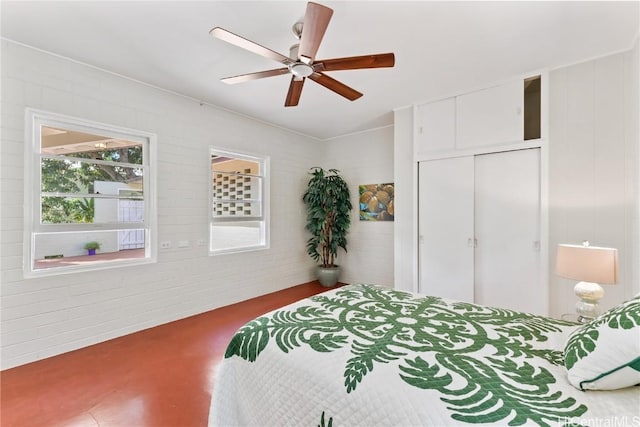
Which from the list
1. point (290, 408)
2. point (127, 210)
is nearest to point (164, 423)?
point (290, 408)

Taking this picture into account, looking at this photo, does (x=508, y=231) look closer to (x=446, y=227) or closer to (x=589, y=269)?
(x=446, y=227)

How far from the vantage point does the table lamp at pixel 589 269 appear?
6.22 feet

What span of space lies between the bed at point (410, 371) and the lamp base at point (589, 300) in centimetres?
75

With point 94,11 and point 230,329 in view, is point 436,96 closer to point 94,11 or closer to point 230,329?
point 94,11

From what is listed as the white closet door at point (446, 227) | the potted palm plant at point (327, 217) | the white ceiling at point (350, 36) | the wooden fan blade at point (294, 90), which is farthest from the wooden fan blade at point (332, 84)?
the potted palm plant at point (327, 217)

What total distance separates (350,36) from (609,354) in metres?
2.44

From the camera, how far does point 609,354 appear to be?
0.93 m

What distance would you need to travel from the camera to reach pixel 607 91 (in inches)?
98.7

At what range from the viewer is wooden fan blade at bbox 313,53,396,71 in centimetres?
189

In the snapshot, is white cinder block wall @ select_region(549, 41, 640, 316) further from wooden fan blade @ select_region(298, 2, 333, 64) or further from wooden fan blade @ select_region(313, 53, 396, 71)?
wooden fan blade @ select_region(298, 2, 333, 64)

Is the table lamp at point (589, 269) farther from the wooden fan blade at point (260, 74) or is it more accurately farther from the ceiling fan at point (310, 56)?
the wooden fan blade at point (260, 74)

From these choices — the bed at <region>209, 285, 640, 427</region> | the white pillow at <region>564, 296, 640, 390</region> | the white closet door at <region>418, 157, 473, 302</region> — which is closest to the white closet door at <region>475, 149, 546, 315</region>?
the white closet door at <region>418, 157, 473, 302</region>

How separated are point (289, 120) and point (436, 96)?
2.13 metres

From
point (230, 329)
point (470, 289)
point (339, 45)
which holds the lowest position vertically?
point (230, 329)
